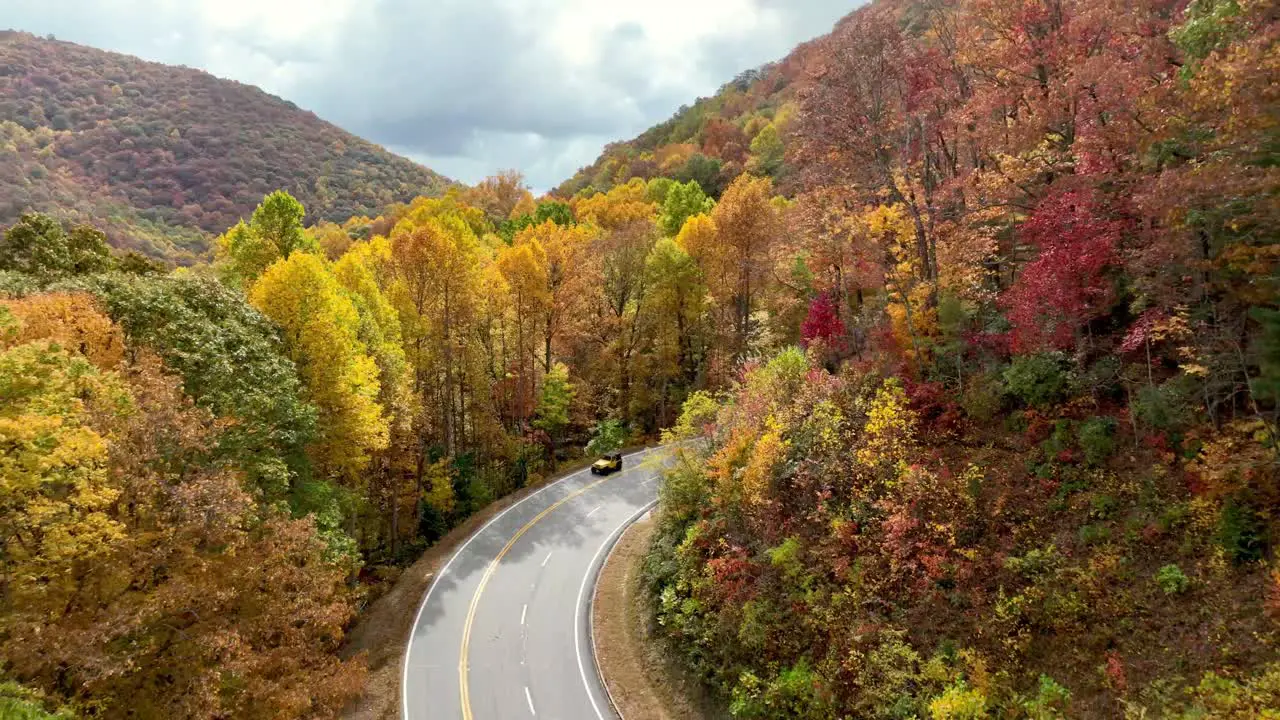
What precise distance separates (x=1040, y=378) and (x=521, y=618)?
755 inches

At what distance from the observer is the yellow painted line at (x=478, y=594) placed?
19984mm

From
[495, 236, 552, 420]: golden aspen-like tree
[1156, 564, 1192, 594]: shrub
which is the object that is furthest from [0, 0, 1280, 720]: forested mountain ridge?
[495, 236, 552, 420]: golden aspen-like tree

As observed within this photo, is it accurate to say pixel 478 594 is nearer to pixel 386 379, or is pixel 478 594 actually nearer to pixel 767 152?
pixel 386 379

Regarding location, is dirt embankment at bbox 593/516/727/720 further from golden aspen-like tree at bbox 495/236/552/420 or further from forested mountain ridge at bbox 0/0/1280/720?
golden aspen-like tree at bbox 495/236/552/420

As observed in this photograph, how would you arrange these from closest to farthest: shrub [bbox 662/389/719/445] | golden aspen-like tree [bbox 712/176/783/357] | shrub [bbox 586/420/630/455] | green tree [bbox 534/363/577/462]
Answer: shrub [bbox 662/389/719/445], golden aspen-like tree [bbox 712/176/783/357], green tree [bbox 534/363/577/462], shrub [bbox 586/420/630/455]

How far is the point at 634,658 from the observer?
21938 millimetres

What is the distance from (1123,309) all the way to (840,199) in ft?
33.8

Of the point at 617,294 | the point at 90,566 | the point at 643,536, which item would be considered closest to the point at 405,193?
the point at 617,294

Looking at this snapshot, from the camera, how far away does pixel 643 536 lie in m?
29.6

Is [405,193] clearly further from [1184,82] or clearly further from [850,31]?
[1184,82]

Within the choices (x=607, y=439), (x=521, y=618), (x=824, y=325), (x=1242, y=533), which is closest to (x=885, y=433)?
(x=824, y=325)

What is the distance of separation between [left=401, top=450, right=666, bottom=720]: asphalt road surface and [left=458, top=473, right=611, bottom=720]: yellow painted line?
0.14 feet

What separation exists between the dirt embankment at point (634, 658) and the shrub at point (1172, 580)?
11.3 meters

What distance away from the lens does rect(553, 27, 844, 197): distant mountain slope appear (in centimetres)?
7856
